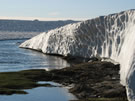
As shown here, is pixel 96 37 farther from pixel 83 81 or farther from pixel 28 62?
pixel 83 81

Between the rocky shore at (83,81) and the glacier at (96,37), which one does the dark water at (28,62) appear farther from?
the rocky shore at (83,81)

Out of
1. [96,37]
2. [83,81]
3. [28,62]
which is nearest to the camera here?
[83,81]

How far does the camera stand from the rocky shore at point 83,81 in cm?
3241

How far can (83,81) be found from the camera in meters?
39.9

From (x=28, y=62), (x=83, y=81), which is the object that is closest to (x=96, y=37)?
(x=28, y=62)

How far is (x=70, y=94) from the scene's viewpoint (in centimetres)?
3353

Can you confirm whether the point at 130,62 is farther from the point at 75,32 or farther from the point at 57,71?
the point at 75,32

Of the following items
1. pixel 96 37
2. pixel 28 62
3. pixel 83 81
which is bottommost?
pixel 83 81

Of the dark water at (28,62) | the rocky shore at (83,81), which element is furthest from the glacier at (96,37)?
the dark water at (28,62)

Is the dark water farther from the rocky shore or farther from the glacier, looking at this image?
the rocky shore

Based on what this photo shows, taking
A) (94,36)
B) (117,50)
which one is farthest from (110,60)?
(94,36)

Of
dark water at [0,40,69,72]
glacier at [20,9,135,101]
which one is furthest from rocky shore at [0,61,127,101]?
dark water at [0,40,69,72]

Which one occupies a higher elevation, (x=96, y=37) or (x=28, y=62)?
(x=96, y=37)

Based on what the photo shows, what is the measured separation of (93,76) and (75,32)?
2900 cm
